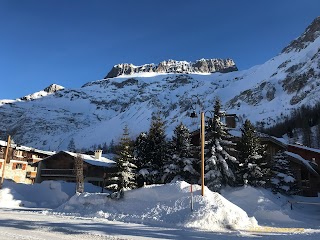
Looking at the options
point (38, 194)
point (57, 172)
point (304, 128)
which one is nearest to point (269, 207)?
point (38, 194)

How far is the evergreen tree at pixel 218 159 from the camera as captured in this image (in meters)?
31.6

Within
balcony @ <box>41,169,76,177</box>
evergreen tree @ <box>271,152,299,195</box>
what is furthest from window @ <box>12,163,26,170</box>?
evergreen tree @ <box>271,152,299,195</box>

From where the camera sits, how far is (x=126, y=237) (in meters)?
14.4

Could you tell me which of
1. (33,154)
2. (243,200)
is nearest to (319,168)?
(243,200)

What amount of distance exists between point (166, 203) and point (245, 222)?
18.0 ft

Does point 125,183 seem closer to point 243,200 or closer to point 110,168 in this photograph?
point 243,200

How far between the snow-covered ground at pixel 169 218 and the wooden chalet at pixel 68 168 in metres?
28.1

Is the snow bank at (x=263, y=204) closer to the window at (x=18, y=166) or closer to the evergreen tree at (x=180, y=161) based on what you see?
the evergreen tree at (x=180, y=161)

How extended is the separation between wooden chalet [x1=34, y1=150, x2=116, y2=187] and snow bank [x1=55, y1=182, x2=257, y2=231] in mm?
28203

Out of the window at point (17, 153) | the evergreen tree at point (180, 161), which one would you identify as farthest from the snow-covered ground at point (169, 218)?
the window at point (17, 153)

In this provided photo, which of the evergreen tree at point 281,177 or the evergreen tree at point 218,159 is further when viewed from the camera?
the evergreen tree at point 281,177

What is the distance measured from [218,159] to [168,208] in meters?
11.7

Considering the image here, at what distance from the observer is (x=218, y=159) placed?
106 ft

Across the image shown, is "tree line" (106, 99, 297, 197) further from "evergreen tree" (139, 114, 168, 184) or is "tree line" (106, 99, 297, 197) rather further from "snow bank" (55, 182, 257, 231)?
"snow bank" (55, 182, 257, 231)
